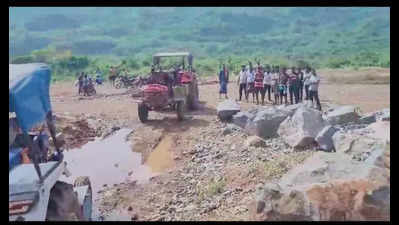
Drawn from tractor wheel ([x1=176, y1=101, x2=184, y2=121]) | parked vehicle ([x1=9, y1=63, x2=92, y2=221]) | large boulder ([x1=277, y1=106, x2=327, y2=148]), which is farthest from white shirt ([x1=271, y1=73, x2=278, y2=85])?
parked vehicle ([x1=9, y1=63, x2=92, y2=221])

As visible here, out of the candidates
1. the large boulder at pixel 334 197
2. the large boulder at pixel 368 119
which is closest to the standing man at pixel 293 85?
the large boulder at pixel 368 119

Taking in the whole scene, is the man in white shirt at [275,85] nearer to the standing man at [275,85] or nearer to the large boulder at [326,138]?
the standing man at [275,85]

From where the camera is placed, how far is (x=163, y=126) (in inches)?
619

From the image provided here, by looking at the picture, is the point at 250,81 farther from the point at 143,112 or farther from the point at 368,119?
the point at 368,119

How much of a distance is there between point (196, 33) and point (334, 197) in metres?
71.0

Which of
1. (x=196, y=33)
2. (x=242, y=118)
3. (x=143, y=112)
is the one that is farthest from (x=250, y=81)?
(x=196, y=33)

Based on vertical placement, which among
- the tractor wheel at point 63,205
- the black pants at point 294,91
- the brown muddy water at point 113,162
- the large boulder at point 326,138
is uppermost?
the black pants at point 294,91

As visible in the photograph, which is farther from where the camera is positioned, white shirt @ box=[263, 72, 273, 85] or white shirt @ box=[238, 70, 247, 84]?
white shirt @ box=[238, 70, 247, 84]

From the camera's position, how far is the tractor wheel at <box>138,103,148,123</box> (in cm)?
1594

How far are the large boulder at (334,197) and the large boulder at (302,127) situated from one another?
13.8ft

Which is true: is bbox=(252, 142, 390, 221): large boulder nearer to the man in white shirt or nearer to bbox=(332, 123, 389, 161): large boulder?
bbox=(332, 123, 389, 161): large boulder

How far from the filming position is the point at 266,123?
13211 millimetres

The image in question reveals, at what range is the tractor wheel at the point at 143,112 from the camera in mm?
15938

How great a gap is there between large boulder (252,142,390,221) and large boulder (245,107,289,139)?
5647mm
